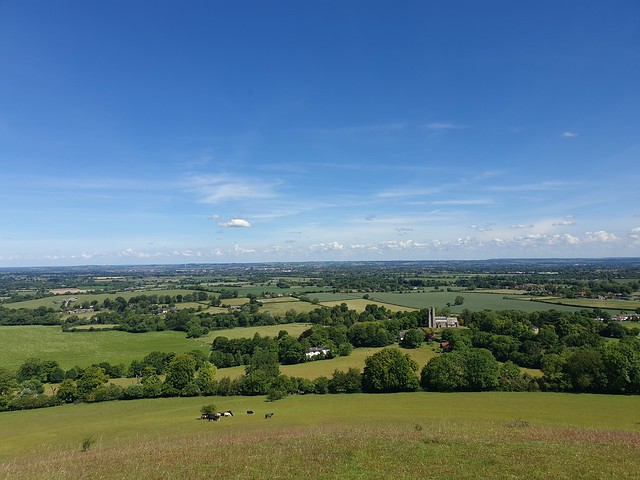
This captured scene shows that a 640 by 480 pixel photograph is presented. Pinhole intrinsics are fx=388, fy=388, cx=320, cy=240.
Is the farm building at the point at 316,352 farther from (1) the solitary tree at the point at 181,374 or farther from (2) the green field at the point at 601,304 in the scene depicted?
(2) the green field at the point at 601,304

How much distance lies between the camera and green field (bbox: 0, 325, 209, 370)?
72062 mm

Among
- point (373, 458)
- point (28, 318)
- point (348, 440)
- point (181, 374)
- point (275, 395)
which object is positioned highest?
point (373, 458)

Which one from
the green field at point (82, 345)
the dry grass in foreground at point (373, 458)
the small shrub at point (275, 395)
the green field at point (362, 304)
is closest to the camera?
the dry grass in foreground at point (373, 458)

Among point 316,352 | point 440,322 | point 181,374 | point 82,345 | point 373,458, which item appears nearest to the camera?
point 373,458

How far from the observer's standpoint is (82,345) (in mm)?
83688

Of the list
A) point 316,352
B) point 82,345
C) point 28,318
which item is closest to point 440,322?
point 316,352

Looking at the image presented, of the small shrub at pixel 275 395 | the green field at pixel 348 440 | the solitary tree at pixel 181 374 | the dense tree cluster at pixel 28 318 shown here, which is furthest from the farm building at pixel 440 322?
the dense tree cluster at pixel 28 318

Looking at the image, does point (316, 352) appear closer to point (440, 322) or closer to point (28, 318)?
point (440, 322)

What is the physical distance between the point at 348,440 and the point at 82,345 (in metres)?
82.3

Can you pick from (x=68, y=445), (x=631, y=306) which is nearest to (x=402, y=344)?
(x=68, y=445)

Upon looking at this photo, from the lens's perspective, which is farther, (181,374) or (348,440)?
(181,374)

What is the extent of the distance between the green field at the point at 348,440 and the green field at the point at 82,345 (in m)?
32.3

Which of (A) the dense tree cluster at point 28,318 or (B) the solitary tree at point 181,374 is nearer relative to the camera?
(B) the solitary tree at point 181,374

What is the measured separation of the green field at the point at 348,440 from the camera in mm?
16734
